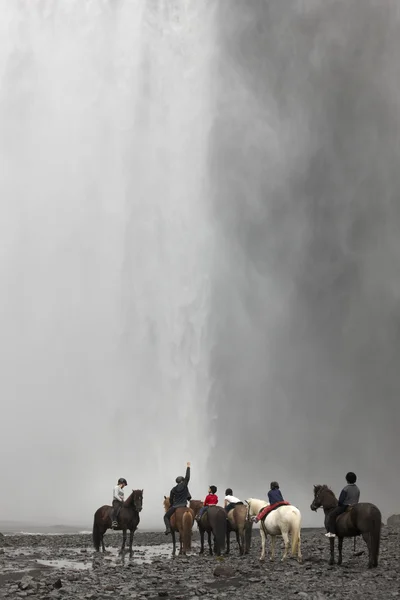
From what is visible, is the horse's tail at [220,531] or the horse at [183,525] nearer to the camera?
the horse's tail at [220,531]

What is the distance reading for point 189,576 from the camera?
19.2 meters

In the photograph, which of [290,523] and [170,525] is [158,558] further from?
[290,523]

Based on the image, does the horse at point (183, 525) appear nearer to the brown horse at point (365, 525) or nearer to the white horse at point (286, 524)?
the white horse at point (286, 524)

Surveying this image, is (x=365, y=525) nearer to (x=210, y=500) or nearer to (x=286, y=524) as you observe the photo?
(x=286, y=524)

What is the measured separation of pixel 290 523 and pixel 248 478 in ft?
141

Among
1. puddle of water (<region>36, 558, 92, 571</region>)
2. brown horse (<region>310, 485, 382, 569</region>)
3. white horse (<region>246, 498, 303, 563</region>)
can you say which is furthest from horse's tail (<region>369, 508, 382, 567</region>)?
puddle of water (<region>36, 558, 92, 571</region>)

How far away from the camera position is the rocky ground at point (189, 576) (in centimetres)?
1580

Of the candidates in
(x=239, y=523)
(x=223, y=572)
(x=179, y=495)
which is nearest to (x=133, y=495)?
(x=179, y=495)

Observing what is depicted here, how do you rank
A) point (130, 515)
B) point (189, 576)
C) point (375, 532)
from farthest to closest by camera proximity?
point (130, 515)
point (189, 576)
point (375, 532)

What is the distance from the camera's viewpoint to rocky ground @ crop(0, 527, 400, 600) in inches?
622

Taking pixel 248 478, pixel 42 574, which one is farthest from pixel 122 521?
pixel 248 478

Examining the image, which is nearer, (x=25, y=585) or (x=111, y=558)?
(x=25, y=585)

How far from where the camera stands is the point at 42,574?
19797 mm

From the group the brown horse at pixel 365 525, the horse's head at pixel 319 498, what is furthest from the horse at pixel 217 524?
the brown horse at pixel 365 525
